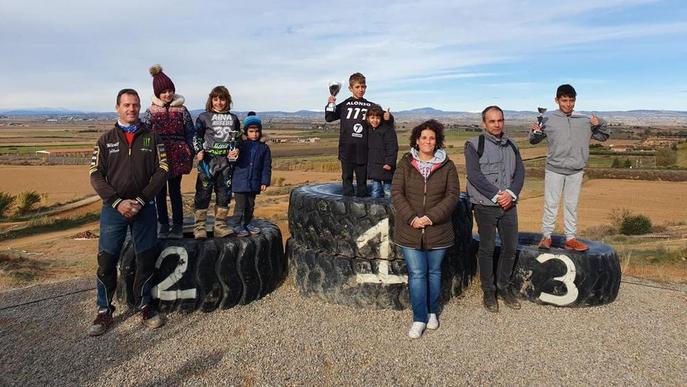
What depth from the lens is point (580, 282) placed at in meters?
5.30

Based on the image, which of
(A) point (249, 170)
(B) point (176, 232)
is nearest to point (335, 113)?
(A) point (249, 170)

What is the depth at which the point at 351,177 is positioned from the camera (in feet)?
20.6

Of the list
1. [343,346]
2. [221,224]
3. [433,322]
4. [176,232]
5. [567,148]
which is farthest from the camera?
[176,232]

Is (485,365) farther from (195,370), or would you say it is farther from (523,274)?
(195,370)

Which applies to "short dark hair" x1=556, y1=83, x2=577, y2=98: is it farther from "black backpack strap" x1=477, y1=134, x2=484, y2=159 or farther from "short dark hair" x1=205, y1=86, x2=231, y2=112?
"short dark hair" x1=205, y1=86, x2=231, y2=112

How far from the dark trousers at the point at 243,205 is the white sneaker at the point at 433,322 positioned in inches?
89.6

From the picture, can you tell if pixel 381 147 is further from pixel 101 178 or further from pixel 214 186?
pixel 101 178

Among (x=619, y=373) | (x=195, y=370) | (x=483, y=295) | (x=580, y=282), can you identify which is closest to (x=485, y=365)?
(x=619, y=373)

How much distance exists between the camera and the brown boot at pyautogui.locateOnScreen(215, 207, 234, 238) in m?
5.53

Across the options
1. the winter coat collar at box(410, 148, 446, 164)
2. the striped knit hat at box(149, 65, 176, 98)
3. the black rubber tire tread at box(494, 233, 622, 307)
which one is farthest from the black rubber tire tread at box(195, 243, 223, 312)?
the black rubber tire tread at box(494, 233, 622, 307)

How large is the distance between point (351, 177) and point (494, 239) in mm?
1951

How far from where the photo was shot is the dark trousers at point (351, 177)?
6207mm

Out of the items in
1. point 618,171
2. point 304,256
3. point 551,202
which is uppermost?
point 551,202

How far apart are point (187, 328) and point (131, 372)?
0.88m
